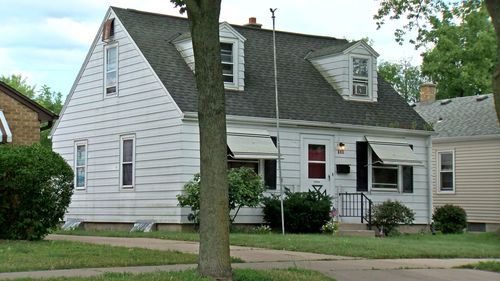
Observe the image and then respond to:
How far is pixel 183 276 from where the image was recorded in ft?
30.4

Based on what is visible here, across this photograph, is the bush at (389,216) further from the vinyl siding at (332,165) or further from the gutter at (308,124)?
the gutter at (308,124)

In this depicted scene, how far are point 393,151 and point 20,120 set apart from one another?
461 inches

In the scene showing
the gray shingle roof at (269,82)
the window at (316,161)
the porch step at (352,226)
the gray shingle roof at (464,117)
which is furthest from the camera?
the gray shingle roof at (464,117)

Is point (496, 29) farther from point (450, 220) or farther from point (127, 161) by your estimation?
point (450, 220)

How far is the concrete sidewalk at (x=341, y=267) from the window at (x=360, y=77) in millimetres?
11268

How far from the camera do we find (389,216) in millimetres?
22266

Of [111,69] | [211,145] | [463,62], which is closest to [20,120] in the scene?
[111,69]

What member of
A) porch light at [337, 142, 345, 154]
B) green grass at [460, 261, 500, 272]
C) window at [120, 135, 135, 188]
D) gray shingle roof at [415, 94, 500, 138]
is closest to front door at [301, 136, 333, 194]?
porch light at [337, 142, 345, 154]

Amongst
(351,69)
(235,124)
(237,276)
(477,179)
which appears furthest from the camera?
(477,179)

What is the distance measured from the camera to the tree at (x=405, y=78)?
59.0 m

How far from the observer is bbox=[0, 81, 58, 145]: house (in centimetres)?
1706

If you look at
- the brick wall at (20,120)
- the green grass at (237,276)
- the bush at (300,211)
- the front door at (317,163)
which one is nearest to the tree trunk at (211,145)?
the green grass at (237,276)

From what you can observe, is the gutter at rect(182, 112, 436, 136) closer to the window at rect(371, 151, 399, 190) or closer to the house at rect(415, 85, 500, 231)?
the window at rect(371, 151, 399, 190)

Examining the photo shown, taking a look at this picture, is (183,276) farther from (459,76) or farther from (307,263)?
(459,76)
